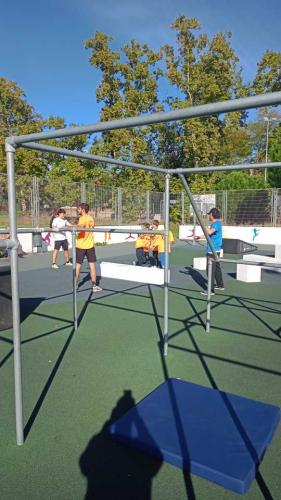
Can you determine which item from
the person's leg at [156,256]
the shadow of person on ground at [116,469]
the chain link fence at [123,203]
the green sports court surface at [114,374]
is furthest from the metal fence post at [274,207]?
the shadow of person on ground at [116,469]

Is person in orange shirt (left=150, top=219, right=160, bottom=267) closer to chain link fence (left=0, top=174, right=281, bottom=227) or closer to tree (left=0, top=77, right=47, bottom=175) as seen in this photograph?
chain link fence (left=0, top=174, right=281, bottom=227)

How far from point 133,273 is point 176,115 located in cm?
636

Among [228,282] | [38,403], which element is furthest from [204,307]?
[38,403]

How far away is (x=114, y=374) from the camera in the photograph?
12.3ft

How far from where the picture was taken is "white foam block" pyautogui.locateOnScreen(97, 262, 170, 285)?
808 centimetres

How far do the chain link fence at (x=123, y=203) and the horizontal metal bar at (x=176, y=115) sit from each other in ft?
36.2

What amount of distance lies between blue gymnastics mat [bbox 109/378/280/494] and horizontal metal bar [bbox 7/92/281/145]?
1.98 meters

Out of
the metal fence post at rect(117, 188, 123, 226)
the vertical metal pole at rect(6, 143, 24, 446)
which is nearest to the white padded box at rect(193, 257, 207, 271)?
the vertical metal pole at rect(6, 143, 24, 446)

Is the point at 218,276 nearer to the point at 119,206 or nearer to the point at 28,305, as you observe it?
the point at 28,305

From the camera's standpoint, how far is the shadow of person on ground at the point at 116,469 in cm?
221

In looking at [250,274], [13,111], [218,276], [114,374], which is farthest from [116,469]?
[13,111]

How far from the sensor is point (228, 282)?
8.59 m

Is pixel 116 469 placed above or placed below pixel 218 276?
below

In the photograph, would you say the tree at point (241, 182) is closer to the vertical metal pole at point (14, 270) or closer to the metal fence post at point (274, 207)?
the metal fence post at point (274, 207)
